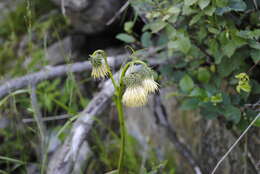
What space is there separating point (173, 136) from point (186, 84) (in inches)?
24.7

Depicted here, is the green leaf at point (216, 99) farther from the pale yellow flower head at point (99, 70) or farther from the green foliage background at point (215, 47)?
the pale yellow flower head at point (99, 70)

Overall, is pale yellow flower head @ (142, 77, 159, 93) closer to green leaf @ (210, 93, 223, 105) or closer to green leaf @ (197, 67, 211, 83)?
green leaf @ (210, 93, 223, 105)

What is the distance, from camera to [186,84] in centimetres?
154

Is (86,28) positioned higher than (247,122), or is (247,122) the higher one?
(86,28)


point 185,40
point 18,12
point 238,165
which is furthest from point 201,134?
point 18,12

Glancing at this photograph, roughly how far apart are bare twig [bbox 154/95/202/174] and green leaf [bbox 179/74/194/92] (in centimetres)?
61

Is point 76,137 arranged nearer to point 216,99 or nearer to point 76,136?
point 76,136

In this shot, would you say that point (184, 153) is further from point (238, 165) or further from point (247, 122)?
point (247, 122)

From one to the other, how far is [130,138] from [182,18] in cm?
127

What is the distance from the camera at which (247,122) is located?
1.44m

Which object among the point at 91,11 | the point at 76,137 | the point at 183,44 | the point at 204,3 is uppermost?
the point at 91,11

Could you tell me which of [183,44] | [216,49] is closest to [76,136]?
[183,44]

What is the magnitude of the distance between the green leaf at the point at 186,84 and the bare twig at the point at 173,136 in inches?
23.9

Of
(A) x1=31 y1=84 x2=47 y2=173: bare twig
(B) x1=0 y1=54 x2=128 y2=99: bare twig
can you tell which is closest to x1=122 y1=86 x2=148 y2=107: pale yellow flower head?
(A) x1=31 y1=84 x2=47 y2=173: bare twig
